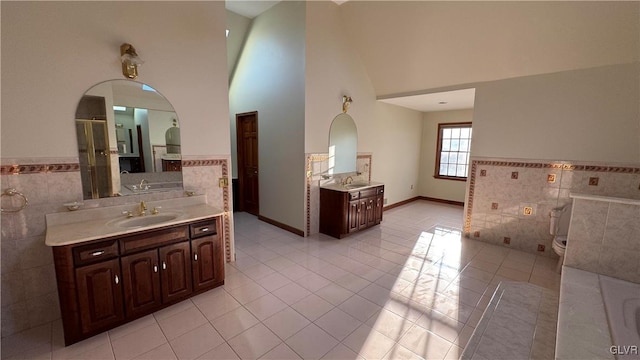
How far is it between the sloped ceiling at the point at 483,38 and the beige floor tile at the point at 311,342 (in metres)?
3.81

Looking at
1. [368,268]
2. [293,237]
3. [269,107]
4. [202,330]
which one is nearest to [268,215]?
[293,237]

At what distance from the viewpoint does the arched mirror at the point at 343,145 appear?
4422 millimetres

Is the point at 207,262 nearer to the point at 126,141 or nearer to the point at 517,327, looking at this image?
the point at 126,141

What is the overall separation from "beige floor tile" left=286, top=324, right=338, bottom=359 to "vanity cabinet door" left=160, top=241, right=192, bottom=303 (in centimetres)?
111

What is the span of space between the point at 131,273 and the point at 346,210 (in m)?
2.72

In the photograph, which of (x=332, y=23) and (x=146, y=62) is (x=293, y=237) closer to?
(x=146, y=62)

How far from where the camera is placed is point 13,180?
6.47 ft

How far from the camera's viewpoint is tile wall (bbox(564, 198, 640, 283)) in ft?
6.29

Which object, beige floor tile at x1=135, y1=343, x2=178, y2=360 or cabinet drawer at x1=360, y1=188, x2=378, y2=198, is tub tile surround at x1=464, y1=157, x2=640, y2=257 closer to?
cabinet drawer at x1=360, y1=188, x2=378, y2=198

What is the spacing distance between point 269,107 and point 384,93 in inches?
85.5

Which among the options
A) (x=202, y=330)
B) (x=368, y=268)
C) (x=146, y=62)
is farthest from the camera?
(x=368, y=268)

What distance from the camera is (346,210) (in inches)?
159

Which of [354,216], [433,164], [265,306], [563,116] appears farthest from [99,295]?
[433,164]

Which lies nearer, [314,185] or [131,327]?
[131,327]
